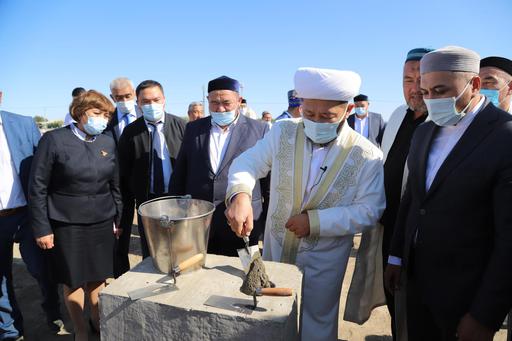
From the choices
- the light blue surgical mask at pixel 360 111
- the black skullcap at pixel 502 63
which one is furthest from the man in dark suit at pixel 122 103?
the light blue surgical mask at pixel 360 111

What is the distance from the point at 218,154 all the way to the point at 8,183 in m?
1.90

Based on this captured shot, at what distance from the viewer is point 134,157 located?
12.2ft

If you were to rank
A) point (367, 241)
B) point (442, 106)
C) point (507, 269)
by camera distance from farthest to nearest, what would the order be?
point (367, 241), point (442, 106), point (507, 269)

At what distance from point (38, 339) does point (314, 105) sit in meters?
3.48

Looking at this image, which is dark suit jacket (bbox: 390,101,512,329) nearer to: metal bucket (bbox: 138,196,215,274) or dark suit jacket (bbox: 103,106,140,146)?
metal bucket (bbox: 138,196,215,274)

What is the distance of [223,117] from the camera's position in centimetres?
307

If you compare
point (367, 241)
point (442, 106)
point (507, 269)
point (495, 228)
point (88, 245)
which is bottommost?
point (88, 245)

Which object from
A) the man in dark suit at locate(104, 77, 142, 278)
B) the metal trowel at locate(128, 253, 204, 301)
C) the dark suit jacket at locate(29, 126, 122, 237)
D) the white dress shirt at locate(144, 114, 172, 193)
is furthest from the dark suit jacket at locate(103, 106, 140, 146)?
the metal trowel at locate(128, 253, 204, 301)

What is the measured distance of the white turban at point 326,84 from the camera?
1.96 meters

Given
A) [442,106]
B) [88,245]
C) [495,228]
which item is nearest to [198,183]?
[88,245]

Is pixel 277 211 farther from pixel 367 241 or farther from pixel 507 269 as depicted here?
pixel 507 269

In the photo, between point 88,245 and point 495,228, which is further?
point 88,245

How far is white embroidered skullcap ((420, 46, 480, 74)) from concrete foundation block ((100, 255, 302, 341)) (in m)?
1.32

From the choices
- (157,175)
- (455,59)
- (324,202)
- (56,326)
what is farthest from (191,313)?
(56,326)
